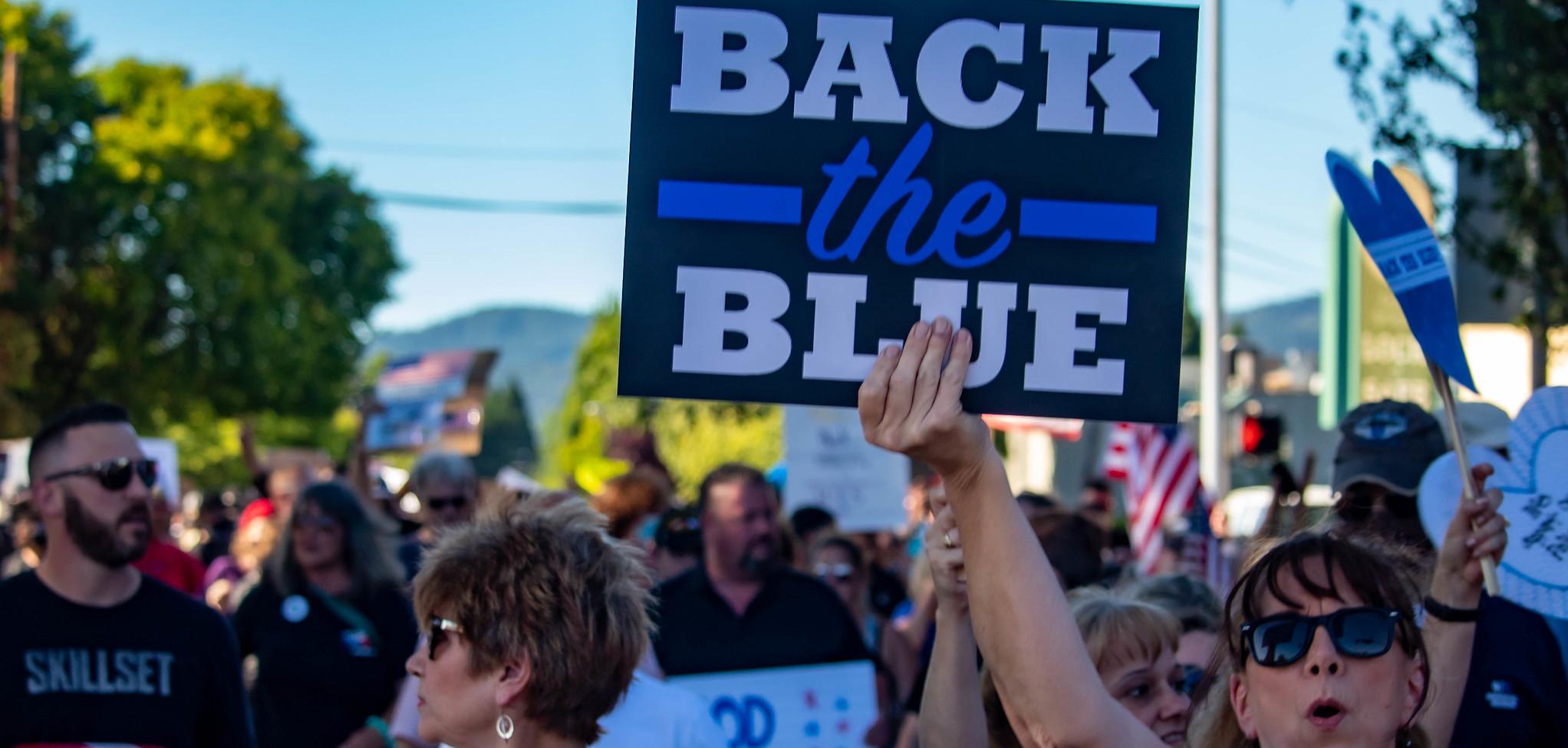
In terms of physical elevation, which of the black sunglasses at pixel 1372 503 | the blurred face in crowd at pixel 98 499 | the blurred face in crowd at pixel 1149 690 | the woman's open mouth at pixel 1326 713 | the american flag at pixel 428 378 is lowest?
the blurred face in crowd at pixel 1149 690

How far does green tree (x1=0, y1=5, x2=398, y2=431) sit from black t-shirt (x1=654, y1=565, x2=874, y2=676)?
33.8m

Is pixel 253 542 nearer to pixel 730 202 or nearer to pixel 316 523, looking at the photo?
pixel 316 523

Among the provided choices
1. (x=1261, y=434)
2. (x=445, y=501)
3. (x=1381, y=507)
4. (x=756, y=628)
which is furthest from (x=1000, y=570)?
(x=1261, y=434)

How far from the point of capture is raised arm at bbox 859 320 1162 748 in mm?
2205

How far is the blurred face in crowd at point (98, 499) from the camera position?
4414mm

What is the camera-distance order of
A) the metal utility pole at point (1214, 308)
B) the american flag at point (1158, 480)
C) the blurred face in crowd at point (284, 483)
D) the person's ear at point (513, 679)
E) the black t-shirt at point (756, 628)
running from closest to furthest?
the person's ear at point (513, 679)
the black t-shirt at point (756, 628)
the blurred face in crowd at point (284, 483)
the american flag at point (1158, 480)
the metal utility pole at point (1214, 308)

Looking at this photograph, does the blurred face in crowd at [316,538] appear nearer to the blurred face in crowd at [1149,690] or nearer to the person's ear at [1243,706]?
the blurred face in crowd at [1149,690]

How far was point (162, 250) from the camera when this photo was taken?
132 ft

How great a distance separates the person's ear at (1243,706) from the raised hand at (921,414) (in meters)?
0.70

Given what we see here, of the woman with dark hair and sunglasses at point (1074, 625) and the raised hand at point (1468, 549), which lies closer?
the woman with dark hair and sunglasses at point (1074, 625)

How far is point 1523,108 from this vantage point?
701 cm

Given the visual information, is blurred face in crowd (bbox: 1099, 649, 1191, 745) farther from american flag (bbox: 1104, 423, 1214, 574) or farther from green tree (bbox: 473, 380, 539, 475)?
green tree (bbox: 473, 380, 539, 475)

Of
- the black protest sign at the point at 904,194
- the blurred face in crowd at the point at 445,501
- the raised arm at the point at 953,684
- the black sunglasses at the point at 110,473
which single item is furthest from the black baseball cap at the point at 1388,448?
the blurred face in crowd at the point at 445,501

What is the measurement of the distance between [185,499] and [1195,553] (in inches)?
780
